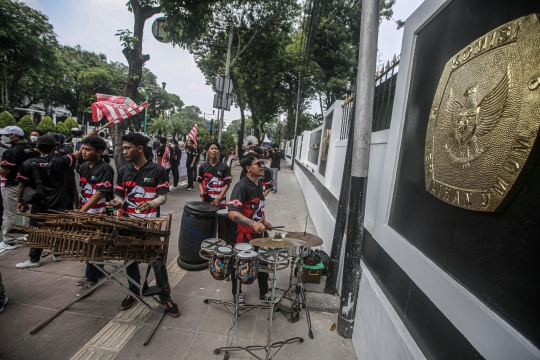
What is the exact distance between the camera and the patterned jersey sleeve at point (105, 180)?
329cm

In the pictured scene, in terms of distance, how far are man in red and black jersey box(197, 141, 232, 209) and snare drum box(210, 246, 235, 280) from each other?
250cm

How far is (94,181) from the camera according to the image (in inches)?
133

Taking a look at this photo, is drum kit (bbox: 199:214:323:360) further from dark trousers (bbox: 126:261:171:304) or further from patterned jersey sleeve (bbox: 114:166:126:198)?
patterned jersey sleeve (bbox: 114:166:126:198)

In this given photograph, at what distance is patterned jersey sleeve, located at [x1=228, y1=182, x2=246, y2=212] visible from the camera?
122 inches

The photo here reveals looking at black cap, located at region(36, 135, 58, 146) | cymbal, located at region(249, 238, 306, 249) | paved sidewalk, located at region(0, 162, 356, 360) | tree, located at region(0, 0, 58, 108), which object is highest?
tree, located at region(0, 0, 58, 108)

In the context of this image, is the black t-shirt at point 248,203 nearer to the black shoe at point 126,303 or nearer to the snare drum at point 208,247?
the snare drum at point 208,247

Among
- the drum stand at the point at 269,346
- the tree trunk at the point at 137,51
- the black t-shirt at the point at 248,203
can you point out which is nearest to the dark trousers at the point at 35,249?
the black t-shirt at the point at 248,203

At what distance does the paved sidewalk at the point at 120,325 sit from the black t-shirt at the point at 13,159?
1194 millimetres

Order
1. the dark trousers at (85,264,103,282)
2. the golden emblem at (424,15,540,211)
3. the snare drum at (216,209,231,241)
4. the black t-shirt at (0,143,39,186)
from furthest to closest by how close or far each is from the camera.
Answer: the black t-shirt at (0,143,39,186) → the snare drum at (216,209,231,241) → the dark trousers at (85,264,103,282) → the golden emblem at (424,15,540,211)

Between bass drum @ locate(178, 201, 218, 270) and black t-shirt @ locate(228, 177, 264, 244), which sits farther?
bass drum @ locate(178, 201, 218, 270)

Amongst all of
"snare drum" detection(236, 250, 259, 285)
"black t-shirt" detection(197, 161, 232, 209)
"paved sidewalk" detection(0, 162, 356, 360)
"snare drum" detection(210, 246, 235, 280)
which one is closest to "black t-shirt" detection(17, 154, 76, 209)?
→ "paved sidewalk" detection(0, 162, 356, 360)

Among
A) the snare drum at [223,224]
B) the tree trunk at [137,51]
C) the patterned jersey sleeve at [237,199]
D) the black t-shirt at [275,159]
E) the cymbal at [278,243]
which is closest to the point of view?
the cymbal at [278,243]

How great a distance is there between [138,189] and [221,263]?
1451mm

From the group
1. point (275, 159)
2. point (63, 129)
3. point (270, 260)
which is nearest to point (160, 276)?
point (270, 260)
